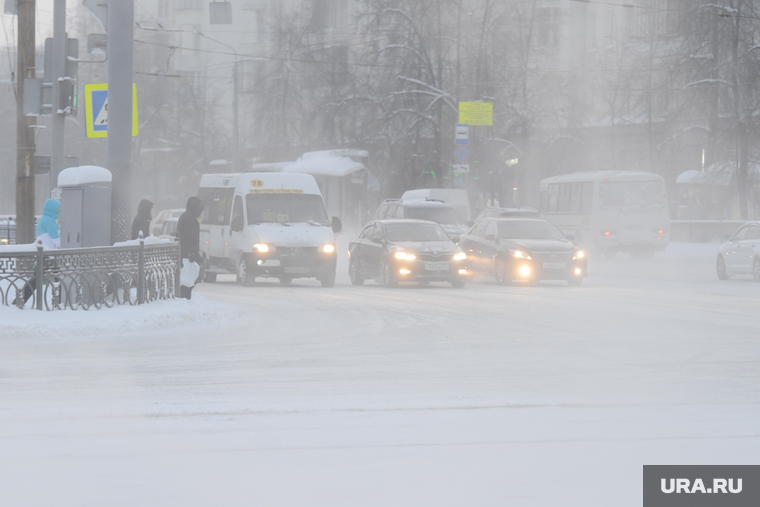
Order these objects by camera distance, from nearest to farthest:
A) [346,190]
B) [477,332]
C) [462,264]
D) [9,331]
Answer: [9,331]
[477,332]
[462,264]
[346,190]

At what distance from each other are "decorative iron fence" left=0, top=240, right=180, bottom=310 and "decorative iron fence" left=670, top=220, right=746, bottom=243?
101ft

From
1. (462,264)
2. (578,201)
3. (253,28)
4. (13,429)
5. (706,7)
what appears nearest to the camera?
(13,429)

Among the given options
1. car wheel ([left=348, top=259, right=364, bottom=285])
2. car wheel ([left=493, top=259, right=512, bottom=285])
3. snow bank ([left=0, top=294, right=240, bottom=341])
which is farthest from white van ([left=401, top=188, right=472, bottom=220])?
snow bank ([left=0, top=294, right=240, bottom=341])

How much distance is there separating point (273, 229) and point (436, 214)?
913 centimetres

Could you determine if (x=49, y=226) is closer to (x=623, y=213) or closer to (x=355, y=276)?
(x=355, y=276)

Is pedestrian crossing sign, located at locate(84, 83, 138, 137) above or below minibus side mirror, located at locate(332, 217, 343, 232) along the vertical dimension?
above

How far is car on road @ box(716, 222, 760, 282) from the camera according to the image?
85.5 feet

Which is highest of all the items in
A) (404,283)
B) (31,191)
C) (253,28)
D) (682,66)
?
(253,28)

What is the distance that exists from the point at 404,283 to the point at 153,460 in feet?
64.9

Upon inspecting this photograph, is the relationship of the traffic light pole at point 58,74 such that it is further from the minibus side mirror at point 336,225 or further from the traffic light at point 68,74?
the minibus side mirror at point 336,225

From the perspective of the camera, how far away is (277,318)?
16.0 meters

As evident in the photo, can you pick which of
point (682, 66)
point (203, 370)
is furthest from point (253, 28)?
point (203, 370)

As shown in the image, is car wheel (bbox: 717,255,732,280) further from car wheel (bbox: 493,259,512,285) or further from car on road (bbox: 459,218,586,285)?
car wheel (bbox: 493,259,512,285)

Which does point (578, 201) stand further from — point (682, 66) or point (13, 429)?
point (13, 429)
